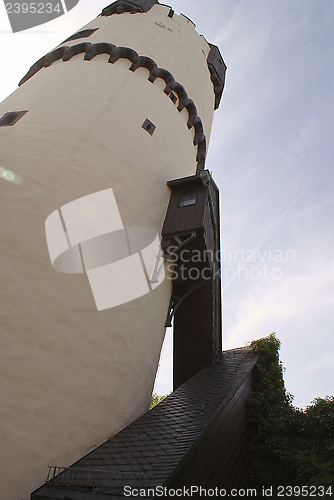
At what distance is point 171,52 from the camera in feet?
46.5

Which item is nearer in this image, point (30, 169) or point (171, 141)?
point (30, 169)

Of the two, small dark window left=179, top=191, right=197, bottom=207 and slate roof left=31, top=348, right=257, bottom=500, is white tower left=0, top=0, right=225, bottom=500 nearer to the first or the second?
slate roof left=31, top=348, right=257, bottom=500

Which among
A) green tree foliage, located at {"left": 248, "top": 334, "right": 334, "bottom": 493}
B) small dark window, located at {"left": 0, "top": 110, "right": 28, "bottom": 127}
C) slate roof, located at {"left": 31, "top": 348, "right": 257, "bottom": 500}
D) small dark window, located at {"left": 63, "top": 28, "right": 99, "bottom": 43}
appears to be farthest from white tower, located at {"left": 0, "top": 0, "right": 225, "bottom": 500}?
green tree foliage, located at {"left": 248, "top": 334, "right": 334, "bottom": 493}

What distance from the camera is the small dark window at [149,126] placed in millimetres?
10956

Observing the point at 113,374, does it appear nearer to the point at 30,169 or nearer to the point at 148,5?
the point at 30,169

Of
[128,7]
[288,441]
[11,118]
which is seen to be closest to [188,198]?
A: [11,118]

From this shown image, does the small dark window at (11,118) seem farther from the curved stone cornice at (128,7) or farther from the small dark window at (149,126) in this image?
the curved stone cornice at (128,7)

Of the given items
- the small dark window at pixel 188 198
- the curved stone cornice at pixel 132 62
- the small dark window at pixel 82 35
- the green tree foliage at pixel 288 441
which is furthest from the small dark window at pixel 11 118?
the green tree foliage at pixel 288 441

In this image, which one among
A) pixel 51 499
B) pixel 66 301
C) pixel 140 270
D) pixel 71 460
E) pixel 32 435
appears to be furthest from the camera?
pixel 140 270

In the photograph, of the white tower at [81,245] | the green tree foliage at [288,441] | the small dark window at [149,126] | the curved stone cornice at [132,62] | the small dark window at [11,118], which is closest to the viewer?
the white tower at [81,245]

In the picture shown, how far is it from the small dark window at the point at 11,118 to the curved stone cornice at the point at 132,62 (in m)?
3.94

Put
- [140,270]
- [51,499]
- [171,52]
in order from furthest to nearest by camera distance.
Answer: [171,52], [140,270], [51,499]

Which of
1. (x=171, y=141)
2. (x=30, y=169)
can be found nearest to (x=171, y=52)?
(x=171, y=141)

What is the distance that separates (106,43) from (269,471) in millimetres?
13209
